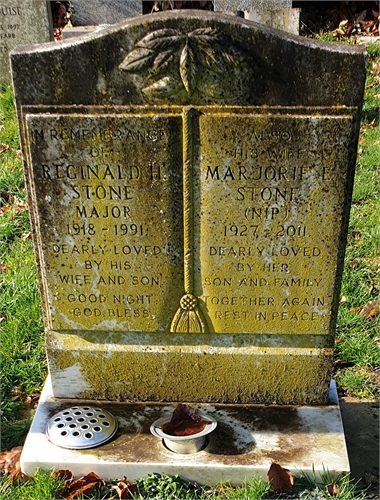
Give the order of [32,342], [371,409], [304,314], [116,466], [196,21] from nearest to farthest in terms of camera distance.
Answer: [196,21] → [116,466] → [304,314] → [371,409] → [32,342]

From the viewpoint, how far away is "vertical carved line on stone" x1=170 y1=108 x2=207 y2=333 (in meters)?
2.62

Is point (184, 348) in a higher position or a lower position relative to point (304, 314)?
lower

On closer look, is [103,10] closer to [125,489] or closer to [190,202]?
[190,202]

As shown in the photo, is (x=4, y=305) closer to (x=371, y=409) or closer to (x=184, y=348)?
(x=184, y=348)

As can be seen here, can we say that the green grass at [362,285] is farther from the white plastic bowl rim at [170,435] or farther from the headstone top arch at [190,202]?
the white plastic bowl rim at [170,435]

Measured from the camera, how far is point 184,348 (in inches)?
121

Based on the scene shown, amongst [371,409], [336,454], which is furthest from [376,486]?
[371,409]

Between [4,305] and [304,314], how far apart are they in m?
2.05

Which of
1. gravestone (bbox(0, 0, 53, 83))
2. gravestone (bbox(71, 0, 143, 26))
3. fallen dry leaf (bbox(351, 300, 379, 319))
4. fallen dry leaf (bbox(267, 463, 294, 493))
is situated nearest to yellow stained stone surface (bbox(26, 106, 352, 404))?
fallen dry leaf (bbox(267, 463, 294, 493))

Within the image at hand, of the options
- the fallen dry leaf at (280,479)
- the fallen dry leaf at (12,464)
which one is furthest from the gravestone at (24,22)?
the fallen dry leaf at (280,479)

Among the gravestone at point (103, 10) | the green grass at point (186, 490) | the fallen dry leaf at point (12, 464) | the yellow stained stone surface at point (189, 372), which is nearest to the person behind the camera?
the green grass at point (186, 490)

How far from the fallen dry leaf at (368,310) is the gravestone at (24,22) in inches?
203

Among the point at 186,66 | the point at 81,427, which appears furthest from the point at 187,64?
the point at 81,427

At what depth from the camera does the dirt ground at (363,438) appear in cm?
293
